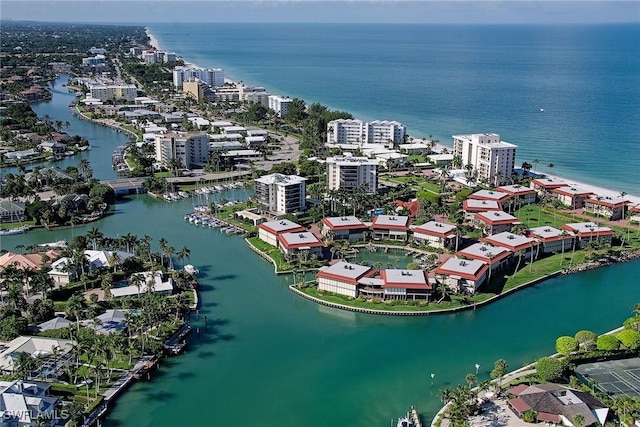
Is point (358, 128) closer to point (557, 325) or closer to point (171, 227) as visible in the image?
point (171, 227)

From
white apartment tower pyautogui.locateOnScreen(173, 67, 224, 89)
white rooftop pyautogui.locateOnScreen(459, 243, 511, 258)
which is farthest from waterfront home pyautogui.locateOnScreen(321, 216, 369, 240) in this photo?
white apartment tower pyautogui.locateOnScreen(173, 67, 224, 89)

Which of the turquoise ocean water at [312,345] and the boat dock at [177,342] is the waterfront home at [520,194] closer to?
the turquoise ocean water at [312,345]

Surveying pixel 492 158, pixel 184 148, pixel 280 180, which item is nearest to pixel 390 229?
pixel 280 180

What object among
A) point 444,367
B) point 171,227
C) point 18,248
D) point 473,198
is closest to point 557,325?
point 444,367

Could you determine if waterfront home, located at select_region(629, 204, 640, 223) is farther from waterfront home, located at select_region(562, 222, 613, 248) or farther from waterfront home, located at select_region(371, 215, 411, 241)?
waterfront home, located at select_region(371, 215, 411, 241)

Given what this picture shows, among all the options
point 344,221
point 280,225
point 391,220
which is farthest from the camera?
point 391,220

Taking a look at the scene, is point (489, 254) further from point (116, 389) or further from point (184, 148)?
point (184, 148)
